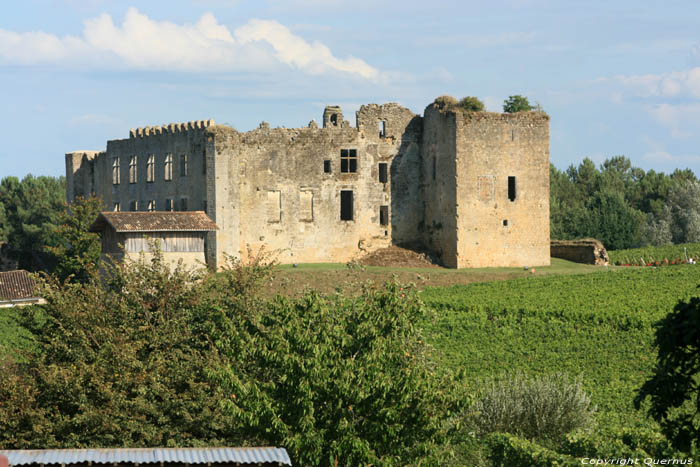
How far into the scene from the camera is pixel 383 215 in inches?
1922

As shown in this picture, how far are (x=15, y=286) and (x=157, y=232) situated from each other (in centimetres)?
1524

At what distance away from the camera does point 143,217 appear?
42344mm

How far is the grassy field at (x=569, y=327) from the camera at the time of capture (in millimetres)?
27953

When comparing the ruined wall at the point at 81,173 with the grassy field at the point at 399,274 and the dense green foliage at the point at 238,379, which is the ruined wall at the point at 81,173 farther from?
the dense green foliage at the point at 238,379

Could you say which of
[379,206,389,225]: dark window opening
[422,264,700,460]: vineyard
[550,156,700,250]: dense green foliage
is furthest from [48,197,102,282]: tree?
[550,156,700,250]: dense green foliage

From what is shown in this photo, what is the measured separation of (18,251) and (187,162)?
30.2 m

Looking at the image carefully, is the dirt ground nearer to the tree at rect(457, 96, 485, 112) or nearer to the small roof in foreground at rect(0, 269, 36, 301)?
the tree at rect(457, 96, 485, 112)

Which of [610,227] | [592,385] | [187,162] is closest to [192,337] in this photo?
[592,385]

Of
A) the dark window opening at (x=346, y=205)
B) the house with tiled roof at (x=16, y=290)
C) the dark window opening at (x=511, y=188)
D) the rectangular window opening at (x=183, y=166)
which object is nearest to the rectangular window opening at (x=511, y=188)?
the dark window opening at (x=511, y=188)

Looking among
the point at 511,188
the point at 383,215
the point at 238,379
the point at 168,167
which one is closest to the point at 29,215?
the point at 168,167

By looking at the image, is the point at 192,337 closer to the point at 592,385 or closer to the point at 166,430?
the point at 166,430


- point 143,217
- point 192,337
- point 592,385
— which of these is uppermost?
point 143,217

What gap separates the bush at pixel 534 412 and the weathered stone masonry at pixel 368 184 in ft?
74.1

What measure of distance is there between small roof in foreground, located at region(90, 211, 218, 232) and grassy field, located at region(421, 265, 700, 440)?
1050 centimetres
